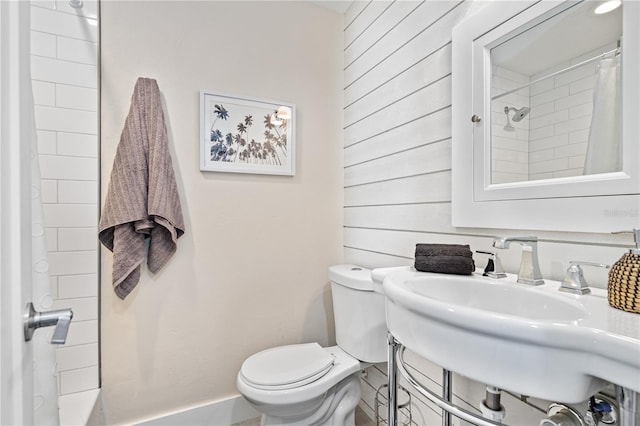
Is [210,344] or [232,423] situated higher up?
[210,344]

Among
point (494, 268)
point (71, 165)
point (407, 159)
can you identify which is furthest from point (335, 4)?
point (494, 268)

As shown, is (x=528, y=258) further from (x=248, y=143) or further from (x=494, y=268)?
(x=248, y=143)

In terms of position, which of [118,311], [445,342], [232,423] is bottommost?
[232,423]

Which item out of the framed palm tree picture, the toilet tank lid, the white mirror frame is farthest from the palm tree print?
the white mirror frame

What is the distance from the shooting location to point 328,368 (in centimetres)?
142

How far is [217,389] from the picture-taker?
1.69 metres

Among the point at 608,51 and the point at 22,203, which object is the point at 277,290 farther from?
the point at 608,51

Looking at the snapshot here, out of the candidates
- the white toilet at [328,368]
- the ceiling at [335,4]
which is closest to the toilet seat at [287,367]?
the white toilet at [328,368]

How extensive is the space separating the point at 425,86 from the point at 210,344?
5.42ft

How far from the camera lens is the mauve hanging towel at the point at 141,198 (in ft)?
4.67

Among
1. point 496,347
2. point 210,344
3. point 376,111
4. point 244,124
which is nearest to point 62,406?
point 210,344

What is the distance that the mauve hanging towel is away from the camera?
4.67ft

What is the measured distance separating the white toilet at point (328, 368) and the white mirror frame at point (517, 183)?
1.98 ft

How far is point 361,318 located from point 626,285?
40.3 inches
